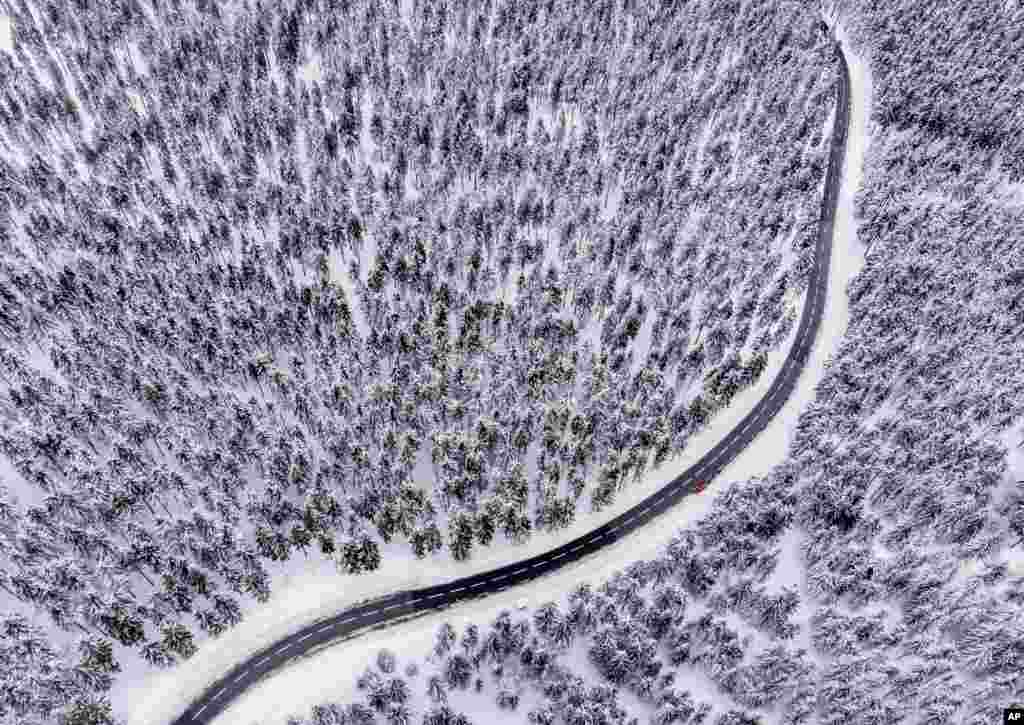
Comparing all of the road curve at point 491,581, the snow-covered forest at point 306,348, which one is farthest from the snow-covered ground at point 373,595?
the snow-covered forest at point 306,348

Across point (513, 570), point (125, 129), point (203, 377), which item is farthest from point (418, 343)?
point (125, 129)

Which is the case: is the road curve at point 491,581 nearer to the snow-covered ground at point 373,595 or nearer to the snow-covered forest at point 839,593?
the snow-covered ground at point 373,595

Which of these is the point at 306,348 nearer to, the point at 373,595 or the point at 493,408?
the point at 493,408

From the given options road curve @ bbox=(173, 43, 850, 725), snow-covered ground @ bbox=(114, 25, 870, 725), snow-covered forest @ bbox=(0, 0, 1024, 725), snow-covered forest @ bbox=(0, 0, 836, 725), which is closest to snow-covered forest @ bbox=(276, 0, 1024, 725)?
snow-covered forest @ bbox=(0, 0, 1024, 725)

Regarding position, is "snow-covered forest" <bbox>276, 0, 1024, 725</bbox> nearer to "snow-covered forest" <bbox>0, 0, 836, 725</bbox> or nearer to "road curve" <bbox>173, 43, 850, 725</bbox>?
"road curve" <bbox>173, 43, 850, 725</bbox>

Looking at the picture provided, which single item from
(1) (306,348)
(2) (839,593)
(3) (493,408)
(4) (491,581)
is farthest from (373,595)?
(2) (839,593)
